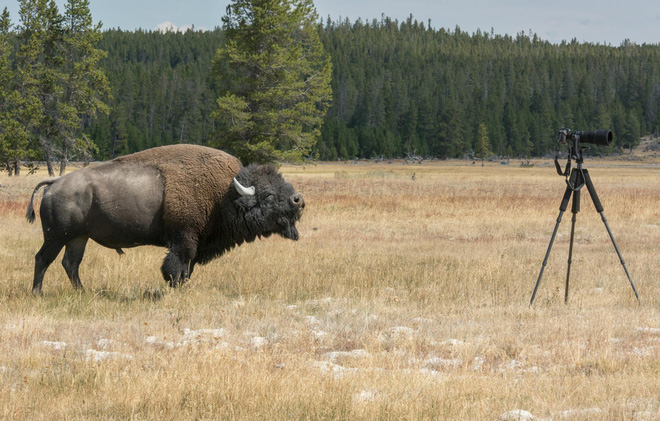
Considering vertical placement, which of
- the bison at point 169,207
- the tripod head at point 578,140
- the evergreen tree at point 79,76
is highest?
the evergreen tree at point 79,76

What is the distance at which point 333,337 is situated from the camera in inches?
277

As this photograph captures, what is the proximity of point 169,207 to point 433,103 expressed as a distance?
136 metres

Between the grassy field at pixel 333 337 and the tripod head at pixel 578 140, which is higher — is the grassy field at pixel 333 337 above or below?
below

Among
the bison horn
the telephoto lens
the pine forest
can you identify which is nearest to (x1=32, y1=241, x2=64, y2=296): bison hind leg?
the bison horn

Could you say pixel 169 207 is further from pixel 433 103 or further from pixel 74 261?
pixel 433 103

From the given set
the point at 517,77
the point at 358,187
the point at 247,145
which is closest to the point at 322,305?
the point at 247,145

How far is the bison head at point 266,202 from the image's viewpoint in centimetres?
941

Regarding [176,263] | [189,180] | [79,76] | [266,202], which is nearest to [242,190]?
[266,202]

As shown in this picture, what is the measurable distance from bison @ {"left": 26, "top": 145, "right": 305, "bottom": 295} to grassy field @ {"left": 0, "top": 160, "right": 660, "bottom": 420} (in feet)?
1.97

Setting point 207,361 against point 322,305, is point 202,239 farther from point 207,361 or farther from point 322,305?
point 207,361

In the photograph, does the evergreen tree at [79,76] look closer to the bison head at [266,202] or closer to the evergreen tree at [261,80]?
the evergreen tree at [261,80]

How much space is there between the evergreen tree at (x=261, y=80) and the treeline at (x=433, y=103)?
8594 cm

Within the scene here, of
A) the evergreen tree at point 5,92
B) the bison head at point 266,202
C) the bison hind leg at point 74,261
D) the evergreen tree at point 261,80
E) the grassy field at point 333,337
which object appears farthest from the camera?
the evergreen tree at point 5,92

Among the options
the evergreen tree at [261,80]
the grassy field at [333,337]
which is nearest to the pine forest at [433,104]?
the evergreen tree at [261,80]
